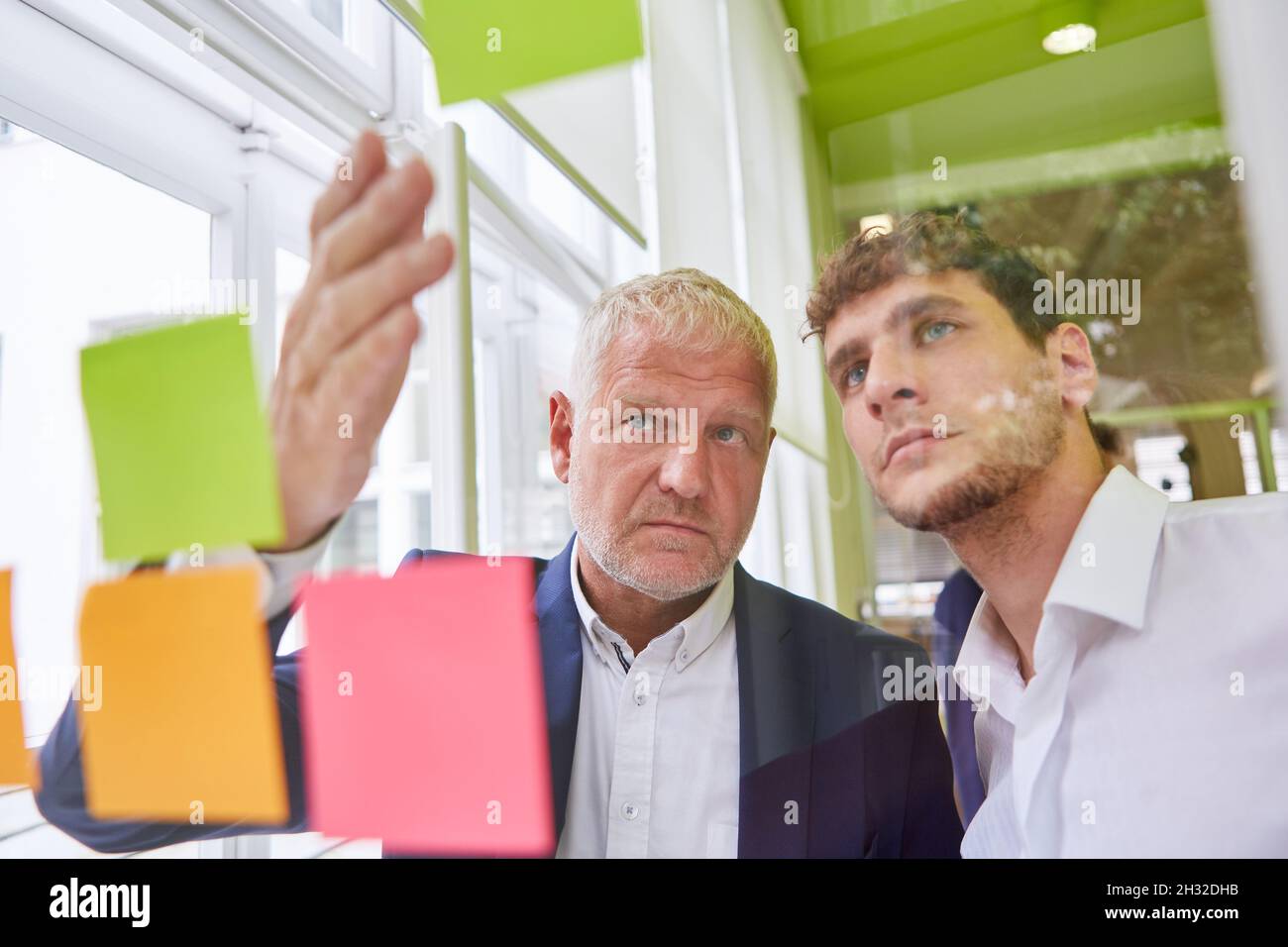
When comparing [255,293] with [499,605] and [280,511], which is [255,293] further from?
[499,605]

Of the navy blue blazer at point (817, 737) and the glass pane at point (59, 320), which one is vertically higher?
the glass pane at point (59, 320)

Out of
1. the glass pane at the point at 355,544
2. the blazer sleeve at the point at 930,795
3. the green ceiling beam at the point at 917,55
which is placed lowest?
the blazer sleeve at the point at 930,795

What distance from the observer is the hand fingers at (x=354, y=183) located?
0.96 metres

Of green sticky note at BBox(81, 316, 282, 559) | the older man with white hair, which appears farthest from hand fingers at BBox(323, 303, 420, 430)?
green sticky note at BBox(81, 316, 282, 559)

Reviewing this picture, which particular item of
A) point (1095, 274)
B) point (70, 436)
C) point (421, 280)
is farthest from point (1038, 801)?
point (70, 436)

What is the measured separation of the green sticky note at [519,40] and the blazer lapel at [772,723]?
63cm

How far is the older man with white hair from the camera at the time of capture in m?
0.89

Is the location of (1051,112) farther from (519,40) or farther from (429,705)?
(429,705)

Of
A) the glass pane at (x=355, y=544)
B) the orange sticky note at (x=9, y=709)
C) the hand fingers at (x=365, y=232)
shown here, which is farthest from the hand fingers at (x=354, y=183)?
the orange sticky note at (x=9, y=709)

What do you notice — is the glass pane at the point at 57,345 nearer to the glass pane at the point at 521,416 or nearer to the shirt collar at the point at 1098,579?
the glass pane at the point at 521,416

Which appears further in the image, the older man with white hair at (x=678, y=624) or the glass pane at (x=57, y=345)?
the glass pane at (x=57, y=345)

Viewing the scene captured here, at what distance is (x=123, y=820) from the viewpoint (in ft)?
3.23
